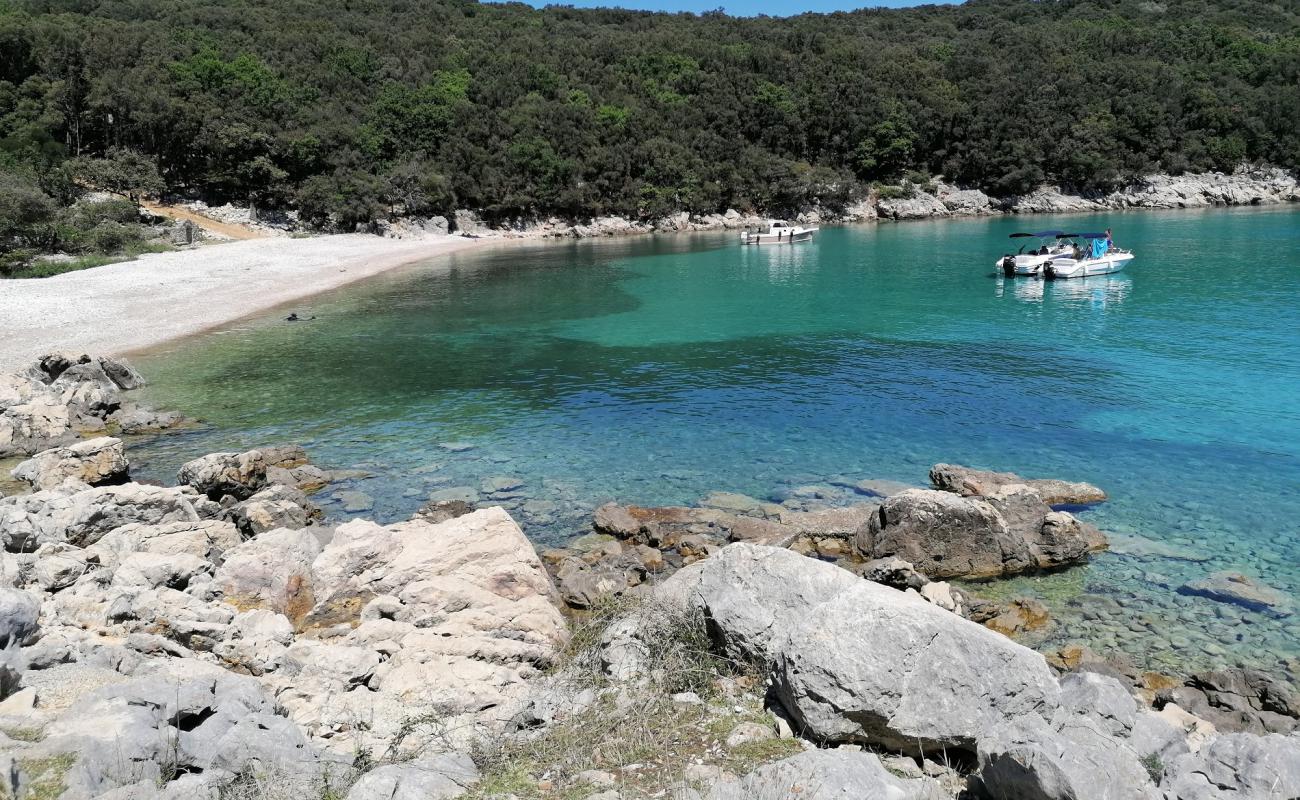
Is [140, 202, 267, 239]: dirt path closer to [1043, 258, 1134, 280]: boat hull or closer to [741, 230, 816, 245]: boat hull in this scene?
[741, 230, 816, 245]: boat hull

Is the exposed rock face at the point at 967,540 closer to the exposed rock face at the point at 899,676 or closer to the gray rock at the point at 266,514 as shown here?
the exposed rock face at the point at 899,676

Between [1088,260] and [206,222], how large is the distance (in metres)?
65.6

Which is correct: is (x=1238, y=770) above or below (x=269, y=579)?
above

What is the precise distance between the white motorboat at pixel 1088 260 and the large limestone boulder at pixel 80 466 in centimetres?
4310

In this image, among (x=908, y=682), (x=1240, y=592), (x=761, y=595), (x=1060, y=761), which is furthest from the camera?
(x=1240, y=592)

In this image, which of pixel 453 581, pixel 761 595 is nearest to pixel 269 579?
pixel 453 581

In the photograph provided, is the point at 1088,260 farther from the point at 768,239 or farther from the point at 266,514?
the point at 266,514

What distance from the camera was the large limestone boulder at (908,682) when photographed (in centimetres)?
581

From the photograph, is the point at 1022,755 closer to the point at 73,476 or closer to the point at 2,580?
the point at 2,580

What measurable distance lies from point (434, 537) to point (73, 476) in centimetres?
916

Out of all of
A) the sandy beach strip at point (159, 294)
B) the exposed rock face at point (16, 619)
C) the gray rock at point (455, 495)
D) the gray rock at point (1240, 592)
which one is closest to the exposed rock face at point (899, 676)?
the exposed rock face at point (16, 619)

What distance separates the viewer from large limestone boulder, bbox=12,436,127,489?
47.5ft

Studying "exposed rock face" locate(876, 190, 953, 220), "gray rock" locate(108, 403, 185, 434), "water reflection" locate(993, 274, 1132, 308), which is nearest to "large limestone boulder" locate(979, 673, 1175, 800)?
"gray rock" locate(108, 403, 185, 434)

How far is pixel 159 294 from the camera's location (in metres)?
36.8
